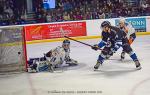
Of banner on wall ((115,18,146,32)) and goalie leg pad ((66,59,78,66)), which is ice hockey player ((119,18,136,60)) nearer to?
goalie leg pad ((66,59,78,66))

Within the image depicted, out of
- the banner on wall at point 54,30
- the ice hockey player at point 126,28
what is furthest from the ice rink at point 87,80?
the banner on wall at point 54,30

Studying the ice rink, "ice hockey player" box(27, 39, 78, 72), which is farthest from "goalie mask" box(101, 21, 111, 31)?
"ice hockey player" box(27, 39, 78, 72)

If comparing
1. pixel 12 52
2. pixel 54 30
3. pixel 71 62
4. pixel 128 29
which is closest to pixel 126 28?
pixel 128 29

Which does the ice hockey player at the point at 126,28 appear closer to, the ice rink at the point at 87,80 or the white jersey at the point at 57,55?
the ice rink at the point at 87,80

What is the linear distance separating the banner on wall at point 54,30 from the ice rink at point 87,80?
398cm

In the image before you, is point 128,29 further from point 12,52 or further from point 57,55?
point 12,52

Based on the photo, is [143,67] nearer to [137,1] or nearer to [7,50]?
[7,50]

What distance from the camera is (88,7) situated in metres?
16.7

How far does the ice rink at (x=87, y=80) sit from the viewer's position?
8070 mm

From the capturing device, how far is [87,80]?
894 cm

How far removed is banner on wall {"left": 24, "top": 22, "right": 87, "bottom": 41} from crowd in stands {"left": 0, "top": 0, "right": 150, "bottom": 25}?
1.65 ft

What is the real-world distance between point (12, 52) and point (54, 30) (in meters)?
5.15

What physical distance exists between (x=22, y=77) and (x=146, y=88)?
2.99 meters

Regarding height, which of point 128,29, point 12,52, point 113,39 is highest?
point 128,29
